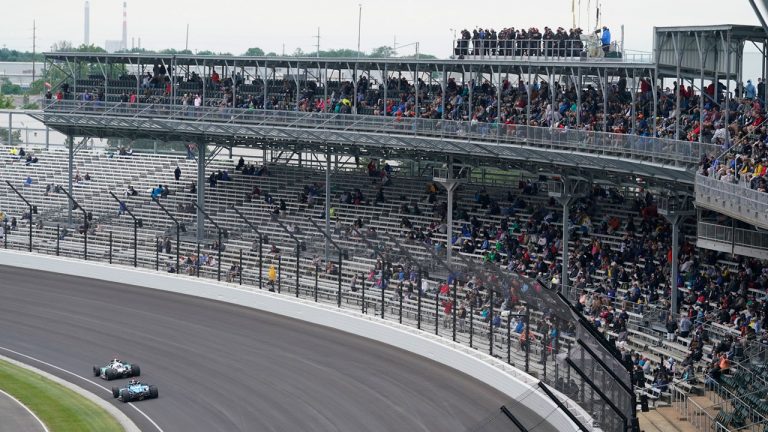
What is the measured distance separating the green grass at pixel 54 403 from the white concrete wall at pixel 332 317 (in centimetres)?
933

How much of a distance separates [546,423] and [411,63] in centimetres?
2829

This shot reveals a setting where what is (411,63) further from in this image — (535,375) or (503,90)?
(535,375)

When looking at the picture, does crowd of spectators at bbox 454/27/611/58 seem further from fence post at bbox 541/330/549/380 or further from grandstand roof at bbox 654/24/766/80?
fence post at bbox 541/330/549/380

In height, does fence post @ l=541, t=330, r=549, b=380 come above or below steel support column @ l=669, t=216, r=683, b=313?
below

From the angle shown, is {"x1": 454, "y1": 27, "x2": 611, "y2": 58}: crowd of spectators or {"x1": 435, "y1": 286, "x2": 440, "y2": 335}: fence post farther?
{"x1": 454, "y1": 27, "x2": 611, "y2": 58}: crowd of spectators

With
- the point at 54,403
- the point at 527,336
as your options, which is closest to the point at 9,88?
the point at 54,403

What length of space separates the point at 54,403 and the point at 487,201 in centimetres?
1847

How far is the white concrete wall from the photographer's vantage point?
107ft

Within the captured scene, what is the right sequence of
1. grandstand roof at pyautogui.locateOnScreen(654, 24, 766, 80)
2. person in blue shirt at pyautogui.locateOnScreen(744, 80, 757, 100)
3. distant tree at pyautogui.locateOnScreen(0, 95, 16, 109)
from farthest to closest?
distant tree at pyautogui.locateOnScreen(0, 95, 16, 109) < person in blue shirt at pyautogui.locateOnScreen(744, 80, 757, 100) < grandstand roof at pyautogui.locateOnScreen(654, 24, 766, 80)

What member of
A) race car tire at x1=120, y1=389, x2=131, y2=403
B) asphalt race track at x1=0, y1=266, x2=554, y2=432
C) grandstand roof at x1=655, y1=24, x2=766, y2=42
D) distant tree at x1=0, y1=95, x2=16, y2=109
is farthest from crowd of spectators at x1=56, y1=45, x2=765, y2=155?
distant tree at x1=0, y1=95, x2=16, y2=109

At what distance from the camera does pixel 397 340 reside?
39.6 metres

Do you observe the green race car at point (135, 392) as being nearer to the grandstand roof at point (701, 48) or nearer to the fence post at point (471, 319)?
the fence post at point (471, 319)

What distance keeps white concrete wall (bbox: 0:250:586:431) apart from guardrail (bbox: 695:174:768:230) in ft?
21.2

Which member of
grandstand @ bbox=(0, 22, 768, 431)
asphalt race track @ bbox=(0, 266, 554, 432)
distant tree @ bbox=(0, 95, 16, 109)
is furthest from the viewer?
distant tree @ bbox=(0, 95, 16, 109)
